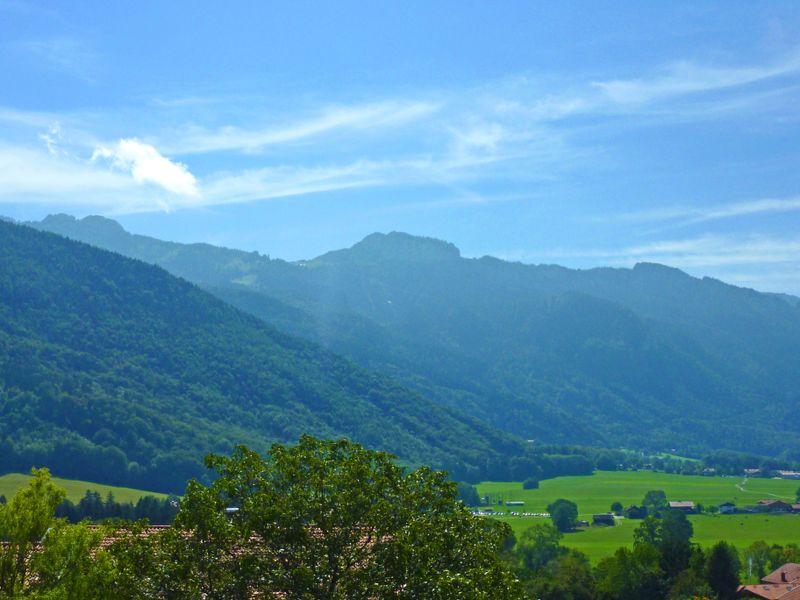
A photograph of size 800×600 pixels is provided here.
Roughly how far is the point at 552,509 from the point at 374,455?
154498 mm

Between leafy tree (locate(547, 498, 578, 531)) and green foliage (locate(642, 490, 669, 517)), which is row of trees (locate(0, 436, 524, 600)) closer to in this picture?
leafy tree (locate(547, 498, 578, 531))

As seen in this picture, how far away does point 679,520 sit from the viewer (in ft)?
468

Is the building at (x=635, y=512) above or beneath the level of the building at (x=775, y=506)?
beneath

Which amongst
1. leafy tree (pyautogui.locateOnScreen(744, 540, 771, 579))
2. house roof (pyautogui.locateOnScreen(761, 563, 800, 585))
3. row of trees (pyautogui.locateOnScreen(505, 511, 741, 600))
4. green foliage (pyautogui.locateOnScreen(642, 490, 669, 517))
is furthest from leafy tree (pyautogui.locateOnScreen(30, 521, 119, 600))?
green foliage (pyautogui.locateOnScreen(642, 490, 669, 517))

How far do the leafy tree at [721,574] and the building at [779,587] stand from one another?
46.2 inches

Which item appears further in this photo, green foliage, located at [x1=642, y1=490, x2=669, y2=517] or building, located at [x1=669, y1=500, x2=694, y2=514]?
building, located at [x1=669, y1=500, x2=694, y2=514]

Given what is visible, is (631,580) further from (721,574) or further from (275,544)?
(275,544)

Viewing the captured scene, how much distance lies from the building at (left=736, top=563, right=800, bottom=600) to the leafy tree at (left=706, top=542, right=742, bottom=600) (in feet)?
3.85

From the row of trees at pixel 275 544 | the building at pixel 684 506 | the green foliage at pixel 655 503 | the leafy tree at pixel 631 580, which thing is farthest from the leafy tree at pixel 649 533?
the row of trees at pixel 275 544

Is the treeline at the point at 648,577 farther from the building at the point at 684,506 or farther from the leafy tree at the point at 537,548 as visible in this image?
the building at the point at 684,506

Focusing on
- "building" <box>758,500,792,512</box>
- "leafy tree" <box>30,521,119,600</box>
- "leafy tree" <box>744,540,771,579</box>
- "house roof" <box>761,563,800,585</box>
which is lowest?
"building" <box>758,500,792,512</box>

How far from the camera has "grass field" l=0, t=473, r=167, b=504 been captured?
151637 mm

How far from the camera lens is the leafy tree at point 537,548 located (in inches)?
4547

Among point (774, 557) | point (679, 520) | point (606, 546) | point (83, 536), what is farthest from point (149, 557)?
point (679, 520)
